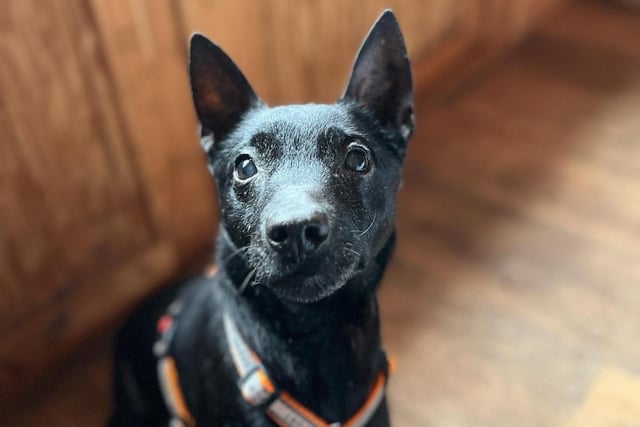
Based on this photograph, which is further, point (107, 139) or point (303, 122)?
point (107, 139)

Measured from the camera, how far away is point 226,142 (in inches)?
43.9

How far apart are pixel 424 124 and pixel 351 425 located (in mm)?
1400

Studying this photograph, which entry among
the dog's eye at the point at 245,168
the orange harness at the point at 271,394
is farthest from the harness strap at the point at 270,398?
the dog's eye at the point at 245,168

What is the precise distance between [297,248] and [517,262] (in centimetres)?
117

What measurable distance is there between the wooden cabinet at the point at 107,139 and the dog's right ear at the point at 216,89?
1.47ft

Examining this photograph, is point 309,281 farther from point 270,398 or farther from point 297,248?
point 270,398

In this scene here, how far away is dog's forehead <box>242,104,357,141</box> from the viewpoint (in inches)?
39.7

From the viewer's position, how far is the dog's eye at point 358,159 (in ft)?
3.33

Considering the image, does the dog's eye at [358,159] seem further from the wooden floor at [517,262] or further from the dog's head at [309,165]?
the wooden floor at [517,262]

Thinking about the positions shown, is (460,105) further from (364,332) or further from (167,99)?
(364,332)

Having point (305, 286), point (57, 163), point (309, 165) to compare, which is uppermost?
point (309, 165)

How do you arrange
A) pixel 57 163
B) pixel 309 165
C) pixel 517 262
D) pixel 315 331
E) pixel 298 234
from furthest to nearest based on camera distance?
pixel 517 262 → pixel 57 163 → pixel 315 331 → pixel 309 165 → pixel 298 234

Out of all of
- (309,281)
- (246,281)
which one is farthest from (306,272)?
(246,281)

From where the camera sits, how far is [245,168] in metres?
1.04
